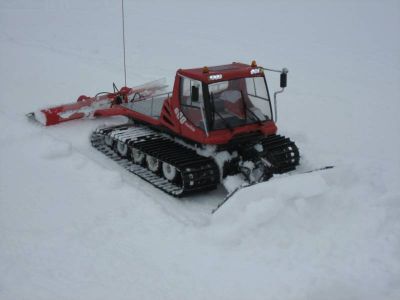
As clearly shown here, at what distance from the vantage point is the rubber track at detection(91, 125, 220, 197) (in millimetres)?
8250

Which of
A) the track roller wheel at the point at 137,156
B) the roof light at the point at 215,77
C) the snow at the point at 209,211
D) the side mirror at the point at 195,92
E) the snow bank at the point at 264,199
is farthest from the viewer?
the track roller wheel at the point at 137,156

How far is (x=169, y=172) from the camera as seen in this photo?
878 centimetres

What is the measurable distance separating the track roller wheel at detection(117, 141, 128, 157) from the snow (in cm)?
38

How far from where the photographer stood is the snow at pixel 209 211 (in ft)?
20.7

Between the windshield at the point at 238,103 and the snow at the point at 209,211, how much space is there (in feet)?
3.89

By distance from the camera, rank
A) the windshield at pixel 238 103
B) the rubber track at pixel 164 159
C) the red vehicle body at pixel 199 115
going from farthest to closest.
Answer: the windshield at pixel 238 103
the red vehicle body at pixel 199 115
the rubber track at pixel 164 159

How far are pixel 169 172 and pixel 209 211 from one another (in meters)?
1.13

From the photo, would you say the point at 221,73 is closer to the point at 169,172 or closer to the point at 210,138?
the point at 210,138

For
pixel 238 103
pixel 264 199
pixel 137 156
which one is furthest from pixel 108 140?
pixel 264 199

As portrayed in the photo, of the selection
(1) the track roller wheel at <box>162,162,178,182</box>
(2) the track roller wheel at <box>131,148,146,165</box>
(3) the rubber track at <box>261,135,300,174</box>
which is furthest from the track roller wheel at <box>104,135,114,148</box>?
(3) the rubber track at <box>261,135,300,174</box>

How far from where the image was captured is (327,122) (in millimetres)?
11695

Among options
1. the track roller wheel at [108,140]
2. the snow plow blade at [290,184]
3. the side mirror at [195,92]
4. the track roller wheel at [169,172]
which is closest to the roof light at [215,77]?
the side mirror at [195,92]

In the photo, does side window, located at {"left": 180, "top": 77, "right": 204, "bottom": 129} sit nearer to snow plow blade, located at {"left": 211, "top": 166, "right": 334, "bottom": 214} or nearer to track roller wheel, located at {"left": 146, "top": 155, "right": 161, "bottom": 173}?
track roller wheel, located at {"left": 146, "top": 155, "right": 161, "bottom": 173}

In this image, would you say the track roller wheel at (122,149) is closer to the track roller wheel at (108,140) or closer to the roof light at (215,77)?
the track roller wheel at (108,140)
